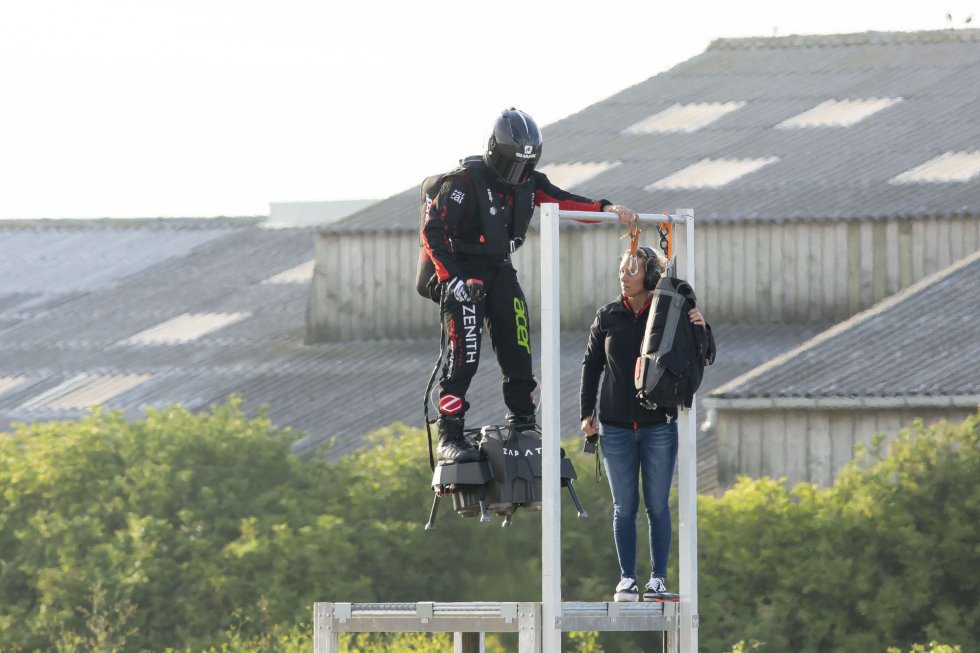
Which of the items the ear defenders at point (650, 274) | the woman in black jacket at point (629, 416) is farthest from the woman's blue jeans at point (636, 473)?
the ear defenders at point (650, 274)

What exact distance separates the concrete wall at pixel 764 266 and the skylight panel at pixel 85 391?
18.3 ft

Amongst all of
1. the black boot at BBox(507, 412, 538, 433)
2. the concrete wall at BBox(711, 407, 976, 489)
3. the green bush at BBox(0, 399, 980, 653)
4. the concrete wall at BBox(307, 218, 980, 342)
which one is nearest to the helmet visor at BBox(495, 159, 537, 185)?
the black boot at BBox(507, 412, 538, 433)

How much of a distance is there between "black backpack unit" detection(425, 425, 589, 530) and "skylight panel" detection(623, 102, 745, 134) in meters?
38.0

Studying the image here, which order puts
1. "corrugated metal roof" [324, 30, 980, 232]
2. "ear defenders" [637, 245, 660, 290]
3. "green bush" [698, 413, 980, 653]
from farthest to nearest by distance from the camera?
"corrugated metal roof" [324, 30, 980, 232] < "green bush" [698, 413, 980, 653] < "ear defenders" [637, 245, 660, 290]

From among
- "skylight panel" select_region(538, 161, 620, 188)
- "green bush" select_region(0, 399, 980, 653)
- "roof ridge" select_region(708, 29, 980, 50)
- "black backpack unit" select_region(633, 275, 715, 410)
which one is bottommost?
"green bush" select_region(0, 399, 980, 653)

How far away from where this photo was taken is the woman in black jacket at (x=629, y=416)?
16.2 m

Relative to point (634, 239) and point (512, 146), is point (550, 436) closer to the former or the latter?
point (634, 239)

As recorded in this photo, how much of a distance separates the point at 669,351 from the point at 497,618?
216 centimetres

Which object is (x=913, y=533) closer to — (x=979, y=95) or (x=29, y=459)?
(x=29, y=459)

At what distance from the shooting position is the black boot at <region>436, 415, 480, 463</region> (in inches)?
668

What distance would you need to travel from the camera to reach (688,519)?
16578 millimetres

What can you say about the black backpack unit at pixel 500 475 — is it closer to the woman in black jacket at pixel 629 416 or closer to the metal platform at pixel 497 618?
the woman in black jacket at pixel 629 416

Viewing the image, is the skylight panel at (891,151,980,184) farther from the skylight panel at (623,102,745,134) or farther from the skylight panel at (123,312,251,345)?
the skylight panel at (123,312,251,345)

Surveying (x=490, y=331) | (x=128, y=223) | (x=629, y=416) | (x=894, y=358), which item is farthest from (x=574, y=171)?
(x=629, y=416)
